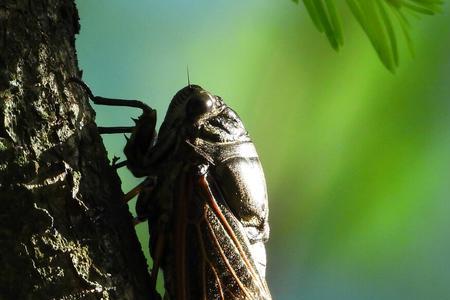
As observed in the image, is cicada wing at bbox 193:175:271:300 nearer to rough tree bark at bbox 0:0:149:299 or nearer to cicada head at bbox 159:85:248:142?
cicada head at bbox 159:85:248:142

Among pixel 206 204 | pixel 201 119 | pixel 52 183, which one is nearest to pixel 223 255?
pixel 206 204

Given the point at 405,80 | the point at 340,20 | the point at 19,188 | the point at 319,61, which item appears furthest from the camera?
the point at 319,61

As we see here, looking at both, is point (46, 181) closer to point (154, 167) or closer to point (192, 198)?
point (192, 198)

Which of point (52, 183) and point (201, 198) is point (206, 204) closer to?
point (201, 198)

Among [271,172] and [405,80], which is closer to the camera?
[405,80]

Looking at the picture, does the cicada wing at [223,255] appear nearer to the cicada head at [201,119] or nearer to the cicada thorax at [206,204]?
the cicada thorax at [206,204]

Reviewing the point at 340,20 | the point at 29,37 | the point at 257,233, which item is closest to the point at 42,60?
the point at 29,37

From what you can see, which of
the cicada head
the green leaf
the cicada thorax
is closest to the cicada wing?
the cicada thorax
